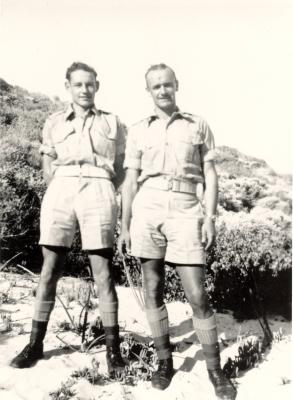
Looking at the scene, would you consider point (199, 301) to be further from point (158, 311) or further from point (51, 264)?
point (51, 264)

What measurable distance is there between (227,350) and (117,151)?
6.50 feet

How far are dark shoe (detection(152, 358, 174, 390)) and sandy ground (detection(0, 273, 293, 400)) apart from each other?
4 centimetres

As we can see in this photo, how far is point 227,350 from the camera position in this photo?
3.86 meters

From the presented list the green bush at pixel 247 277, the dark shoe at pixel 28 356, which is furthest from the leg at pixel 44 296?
the green bush at pixel 247 277

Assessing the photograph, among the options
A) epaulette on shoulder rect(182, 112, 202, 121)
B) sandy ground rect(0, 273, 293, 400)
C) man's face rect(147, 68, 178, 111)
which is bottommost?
sandy ground rect(0, 273, 293, 400)

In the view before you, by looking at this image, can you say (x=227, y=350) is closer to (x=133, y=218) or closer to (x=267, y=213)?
(x=133, y=218)

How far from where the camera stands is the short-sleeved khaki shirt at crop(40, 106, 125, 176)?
3.27 metres

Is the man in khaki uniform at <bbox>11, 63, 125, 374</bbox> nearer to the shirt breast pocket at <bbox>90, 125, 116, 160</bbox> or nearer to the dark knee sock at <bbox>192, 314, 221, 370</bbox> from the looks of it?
the shirt breast pocket at <bbox>90, 125, 116, 160</bbox>

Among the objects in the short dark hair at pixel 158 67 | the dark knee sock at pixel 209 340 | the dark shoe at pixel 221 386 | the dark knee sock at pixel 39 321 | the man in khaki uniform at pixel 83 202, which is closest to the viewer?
the dark shoe at pixel 221 386

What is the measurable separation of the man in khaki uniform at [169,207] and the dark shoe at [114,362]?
0.26 m

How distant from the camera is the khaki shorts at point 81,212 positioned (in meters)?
3.19

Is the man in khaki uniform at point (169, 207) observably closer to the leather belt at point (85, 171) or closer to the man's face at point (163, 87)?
the man's face at point (163, 87)

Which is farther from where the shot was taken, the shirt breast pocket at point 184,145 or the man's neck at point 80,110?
the man's neck at point 80,110

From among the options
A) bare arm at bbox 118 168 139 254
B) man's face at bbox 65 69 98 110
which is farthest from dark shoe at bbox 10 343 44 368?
man's face at bbox 65 69 98 110
